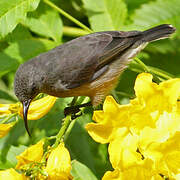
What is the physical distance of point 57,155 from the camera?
8.99ft

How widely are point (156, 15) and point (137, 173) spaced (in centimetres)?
179

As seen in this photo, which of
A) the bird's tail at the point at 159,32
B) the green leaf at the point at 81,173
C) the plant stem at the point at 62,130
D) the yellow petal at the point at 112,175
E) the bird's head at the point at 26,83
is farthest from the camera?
the bird's tail at the point at 159,32

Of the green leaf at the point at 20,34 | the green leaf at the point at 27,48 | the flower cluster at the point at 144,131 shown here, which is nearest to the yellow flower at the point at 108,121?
the flower cluster at the point at 144,131

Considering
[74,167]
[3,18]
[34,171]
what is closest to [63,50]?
[3,18]

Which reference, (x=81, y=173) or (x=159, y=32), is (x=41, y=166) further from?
(x=159, y=32)

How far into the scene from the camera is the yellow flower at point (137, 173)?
2.63 metres

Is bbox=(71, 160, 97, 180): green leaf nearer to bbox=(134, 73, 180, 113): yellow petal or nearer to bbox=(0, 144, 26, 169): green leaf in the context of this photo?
bbox=(0, 144, 26, 169): green leaf

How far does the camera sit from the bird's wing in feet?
12.7

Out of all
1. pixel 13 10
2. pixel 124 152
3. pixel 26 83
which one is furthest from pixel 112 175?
pixel 13 10

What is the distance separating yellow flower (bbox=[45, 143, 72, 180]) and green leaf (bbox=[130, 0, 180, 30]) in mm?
1583

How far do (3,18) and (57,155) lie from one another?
3.91 feet

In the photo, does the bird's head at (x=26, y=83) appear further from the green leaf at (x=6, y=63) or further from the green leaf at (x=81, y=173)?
the green leaf at (x=81, y=173)

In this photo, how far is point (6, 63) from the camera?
3557mm

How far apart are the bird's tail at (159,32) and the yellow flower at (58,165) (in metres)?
1.52
